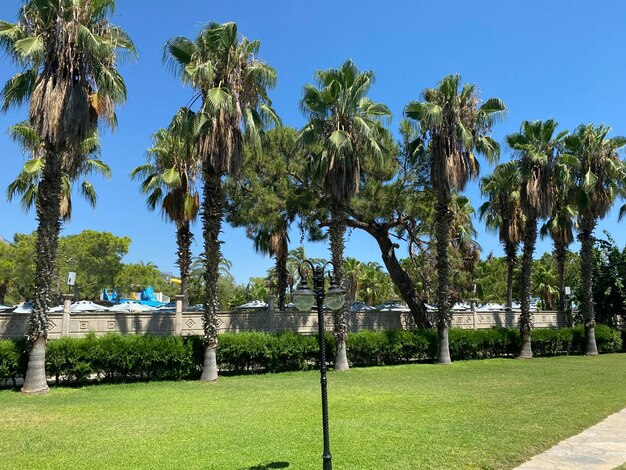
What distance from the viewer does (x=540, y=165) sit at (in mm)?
24750

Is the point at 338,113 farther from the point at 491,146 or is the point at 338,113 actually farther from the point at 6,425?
the point at 6,425

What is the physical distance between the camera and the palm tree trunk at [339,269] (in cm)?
1950

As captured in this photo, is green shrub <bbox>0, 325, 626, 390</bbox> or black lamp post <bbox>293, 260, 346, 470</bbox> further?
green shrub <bbox>0, 325, 626, 390</bbox>

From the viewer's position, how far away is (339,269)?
1967 cm

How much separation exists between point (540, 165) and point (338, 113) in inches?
436

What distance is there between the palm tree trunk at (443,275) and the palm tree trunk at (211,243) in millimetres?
9684

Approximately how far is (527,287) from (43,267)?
20.7 meters

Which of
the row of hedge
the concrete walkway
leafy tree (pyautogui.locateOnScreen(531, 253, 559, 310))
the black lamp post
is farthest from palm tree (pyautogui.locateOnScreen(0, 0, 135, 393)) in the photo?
leafy tree (pyautogui.locateOnScreen(531, 253, 559, 310))

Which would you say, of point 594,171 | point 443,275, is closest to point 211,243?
point 443,275

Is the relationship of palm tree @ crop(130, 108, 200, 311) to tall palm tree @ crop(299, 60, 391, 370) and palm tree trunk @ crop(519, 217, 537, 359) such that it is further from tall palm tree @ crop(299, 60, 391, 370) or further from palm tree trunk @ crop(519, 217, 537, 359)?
palm tree trunk @ crop(519, 217, 537, 359)

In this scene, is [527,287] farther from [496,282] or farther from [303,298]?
[496,282]

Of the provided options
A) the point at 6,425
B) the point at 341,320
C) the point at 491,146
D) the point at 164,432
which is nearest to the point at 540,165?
the point at 491,146

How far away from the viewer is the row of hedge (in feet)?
49.1

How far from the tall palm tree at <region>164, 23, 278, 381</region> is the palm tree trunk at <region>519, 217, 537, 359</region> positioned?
14.5 m
